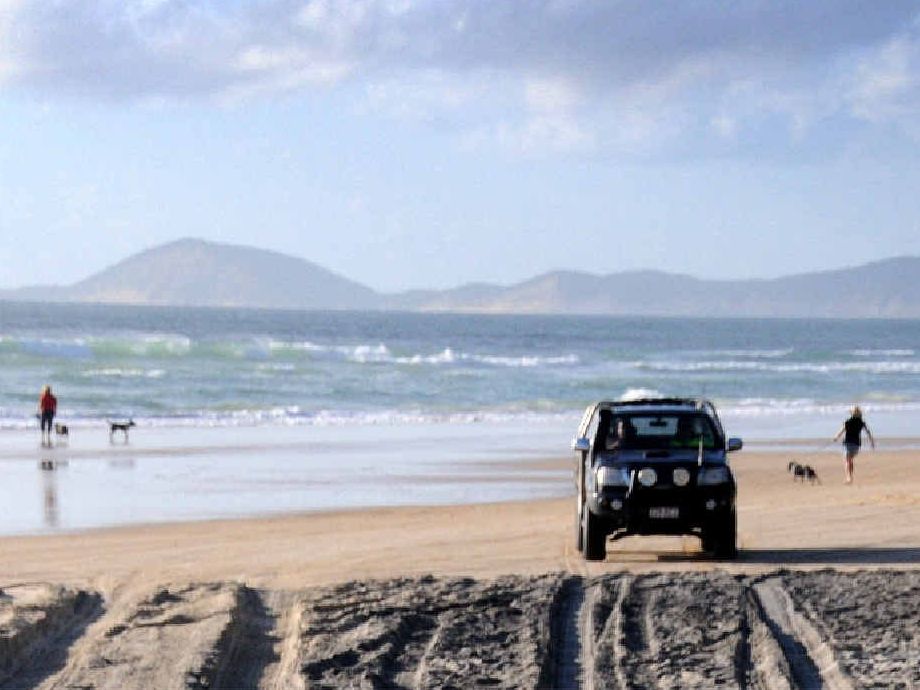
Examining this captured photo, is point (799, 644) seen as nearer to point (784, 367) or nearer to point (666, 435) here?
point (666, 435)

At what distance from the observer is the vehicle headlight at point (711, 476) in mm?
14633

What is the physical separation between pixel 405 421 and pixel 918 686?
3186 centimetres

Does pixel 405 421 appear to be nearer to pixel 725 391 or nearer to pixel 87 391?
pixel 87 391

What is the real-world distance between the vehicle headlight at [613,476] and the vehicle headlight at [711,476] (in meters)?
0.66

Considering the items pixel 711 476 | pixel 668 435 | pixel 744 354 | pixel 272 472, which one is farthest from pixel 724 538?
pixel 744 354

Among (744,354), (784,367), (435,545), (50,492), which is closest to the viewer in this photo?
(435,545)

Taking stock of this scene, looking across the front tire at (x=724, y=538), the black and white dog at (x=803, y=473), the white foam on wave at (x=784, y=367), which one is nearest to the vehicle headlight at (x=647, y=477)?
the front tire at (x=724, y=538)

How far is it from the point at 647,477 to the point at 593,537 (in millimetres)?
761

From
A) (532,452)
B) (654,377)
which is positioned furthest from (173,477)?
(654,377)

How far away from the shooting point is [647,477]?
1457 cm

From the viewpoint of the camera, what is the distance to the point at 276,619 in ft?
37.3

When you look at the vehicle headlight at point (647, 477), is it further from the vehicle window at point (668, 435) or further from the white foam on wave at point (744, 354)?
the white foam on wave at point (744, 354)

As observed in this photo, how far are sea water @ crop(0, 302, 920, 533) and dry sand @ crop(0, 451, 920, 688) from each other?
3505 millimetres

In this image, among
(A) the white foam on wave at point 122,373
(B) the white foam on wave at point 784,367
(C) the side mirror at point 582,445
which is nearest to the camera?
(C) the side mirror at point 582,445
